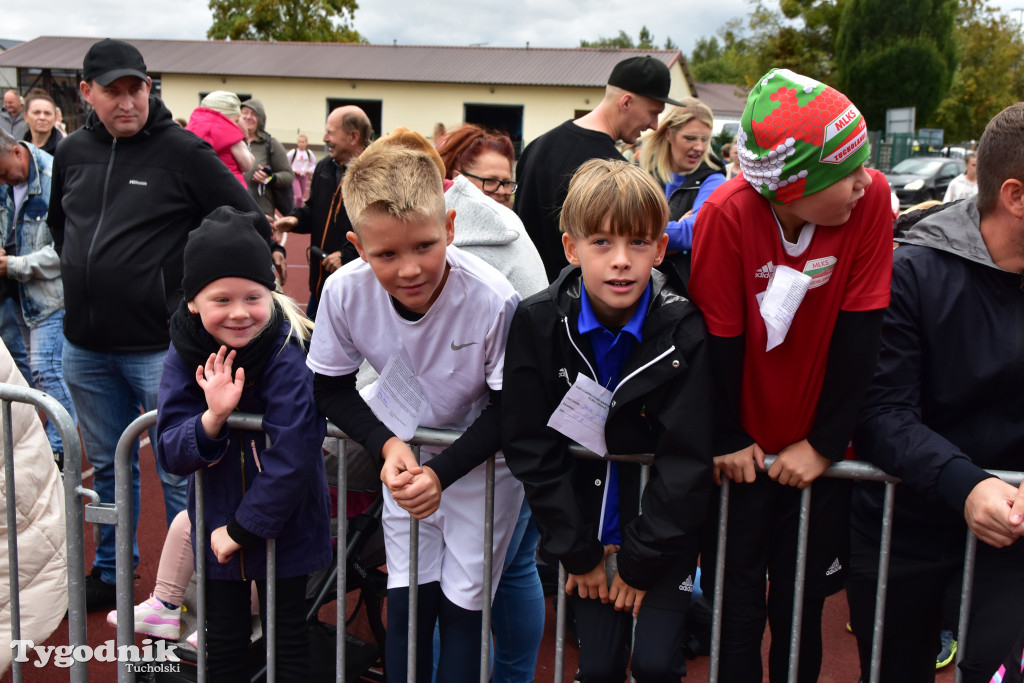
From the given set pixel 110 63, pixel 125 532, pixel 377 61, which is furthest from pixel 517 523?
pixel 377 61

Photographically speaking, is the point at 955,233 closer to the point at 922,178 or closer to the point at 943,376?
the point at 943,376

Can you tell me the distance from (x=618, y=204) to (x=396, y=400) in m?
0.83

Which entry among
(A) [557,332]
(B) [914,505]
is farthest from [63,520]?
(B) [914,505]

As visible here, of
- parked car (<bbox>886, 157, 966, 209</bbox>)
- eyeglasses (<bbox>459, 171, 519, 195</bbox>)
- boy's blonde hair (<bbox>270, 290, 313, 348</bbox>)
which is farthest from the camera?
parked car (<bbox>886, 157, 966, 209</bbox>)

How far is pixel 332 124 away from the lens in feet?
18.6

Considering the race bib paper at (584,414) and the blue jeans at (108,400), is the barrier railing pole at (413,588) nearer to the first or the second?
the race bib paper at (584,414)

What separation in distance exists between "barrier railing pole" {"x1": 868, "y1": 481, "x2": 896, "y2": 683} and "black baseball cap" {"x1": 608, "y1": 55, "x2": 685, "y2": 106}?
8.09ft

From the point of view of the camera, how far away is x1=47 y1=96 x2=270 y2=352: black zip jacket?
11.9ft

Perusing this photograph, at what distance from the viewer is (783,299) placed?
2078 millimetres

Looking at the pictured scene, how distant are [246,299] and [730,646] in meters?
1.75

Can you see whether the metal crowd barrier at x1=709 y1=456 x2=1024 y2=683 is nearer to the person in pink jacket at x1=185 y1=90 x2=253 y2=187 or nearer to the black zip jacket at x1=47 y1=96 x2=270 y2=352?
the black zip jacket at x1=47 y1=96 x2=270 y2=352

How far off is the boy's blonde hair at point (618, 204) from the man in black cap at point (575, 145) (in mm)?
1496

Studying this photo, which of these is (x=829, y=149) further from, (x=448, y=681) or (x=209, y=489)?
(x=209, y=489)

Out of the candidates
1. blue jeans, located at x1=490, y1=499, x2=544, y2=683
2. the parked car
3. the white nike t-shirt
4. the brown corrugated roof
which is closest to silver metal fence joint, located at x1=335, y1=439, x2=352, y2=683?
the white nike t-shirt
